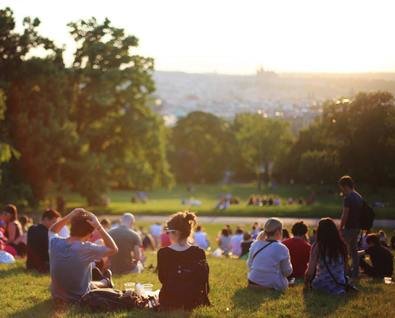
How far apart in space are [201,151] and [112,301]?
237 ft

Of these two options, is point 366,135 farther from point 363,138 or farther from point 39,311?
point 39,311

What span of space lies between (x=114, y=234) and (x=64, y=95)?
25.9 m

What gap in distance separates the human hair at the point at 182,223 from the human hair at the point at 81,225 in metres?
1.13

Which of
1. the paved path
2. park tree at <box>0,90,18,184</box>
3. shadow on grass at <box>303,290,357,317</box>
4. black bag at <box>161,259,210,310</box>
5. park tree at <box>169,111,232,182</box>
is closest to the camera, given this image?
black bag at <box>161,259,210,310</box>

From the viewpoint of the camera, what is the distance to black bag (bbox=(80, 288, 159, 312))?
8.27m

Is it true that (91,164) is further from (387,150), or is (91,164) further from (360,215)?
(360,215)

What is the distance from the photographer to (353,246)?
1133cm

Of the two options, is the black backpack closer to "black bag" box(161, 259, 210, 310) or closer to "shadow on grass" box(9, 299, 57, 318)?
"black bag" box(161, 259, 210, 310)

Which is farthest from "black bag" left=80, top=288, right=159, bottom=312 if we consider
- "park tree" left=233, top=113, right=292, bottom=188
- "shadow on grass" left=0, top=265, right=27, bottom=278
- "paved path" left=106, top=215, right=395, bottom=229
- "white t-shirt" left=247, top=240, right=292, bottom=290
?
"park tree" left=233, top=113, right=292, bottom=188

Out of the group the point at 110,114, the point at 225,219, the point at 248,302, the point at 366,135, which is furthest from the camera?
the point at 110,114

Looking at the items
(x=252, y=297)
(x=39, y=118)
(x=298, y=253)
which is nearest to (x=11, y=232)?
(x=298, y=253)

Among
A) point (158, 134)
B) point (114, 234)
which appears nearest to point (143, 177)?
point (158, 134)

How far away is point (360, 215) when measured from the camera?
440 inches

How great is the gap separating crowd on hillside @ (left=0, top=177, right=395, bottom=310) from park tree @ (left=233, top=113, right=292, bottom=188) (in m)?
59.7
